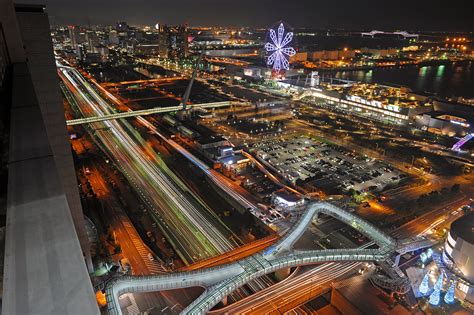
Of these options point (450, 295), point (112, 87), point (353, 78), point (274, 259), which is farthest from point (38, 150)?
point (353, 78)

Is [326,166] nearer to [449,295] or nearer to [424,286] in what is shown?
[424,286]

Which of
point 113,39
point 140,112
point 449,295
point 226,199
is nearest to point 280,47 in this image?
point 140,112

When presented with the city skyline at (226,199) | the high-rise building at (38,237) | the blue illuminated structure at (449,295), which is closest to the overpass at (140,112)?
the city skyline at (226,199)


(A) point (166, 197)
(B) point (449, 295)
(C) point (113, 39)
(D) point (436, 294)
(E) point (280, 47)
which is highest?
(C) point (113, 39)

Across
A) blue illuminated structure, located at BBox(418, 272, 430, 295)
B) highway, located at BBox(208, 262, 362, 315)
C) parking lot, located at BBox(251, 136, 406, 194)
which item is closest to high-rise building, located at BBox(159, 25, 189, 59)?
parking lot, located at BBox(251, 136, 406, 194)

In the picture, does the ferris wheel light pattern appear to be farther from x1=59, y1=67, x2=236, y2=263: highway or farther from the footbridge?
the footbridge

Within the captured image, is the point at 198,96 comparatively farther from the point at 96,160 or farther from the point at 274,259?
the point at 274,259

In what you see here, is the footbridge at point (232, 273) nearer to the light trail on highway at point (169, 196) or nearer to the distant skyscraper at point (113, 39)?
the light trail on highway at point (169, 196)
